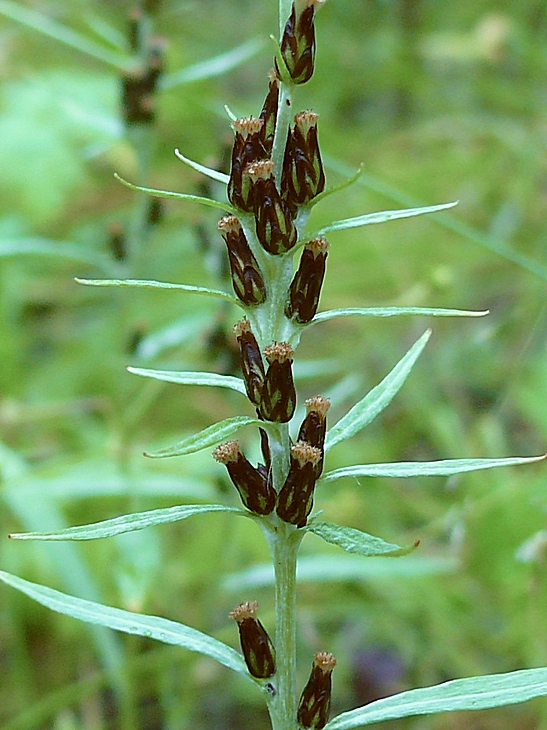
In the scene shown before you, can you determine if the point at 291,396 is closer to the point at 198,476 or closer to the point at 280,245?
the point at 280,245

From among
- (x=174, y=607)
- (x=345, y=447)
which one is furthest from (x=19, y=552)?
(x=345, y=447)

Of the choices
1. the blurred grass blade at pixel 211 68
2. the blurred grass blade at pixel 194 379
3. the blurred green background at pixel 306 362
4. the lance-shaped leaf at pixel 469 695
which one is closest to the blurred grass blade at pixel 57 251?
the blurred green background at pixel 306 362

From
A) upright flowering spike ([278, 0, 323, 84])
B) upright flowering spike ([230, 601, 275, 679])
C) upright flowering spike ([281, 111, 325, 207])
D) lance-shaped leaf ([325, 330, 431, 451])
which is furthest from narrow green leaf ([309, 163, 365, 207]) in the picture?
upright flowering spike ([230, 601, 275, 679])

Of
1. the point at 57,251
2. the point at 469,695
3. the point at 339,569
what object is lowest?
the point at 469,695

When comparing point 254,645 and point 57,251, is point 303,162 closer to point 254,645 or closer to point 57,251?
point 254,645

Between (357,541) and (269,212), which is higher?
(269,212)

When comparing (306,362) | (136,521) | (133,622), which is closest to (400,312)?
(136,521)
